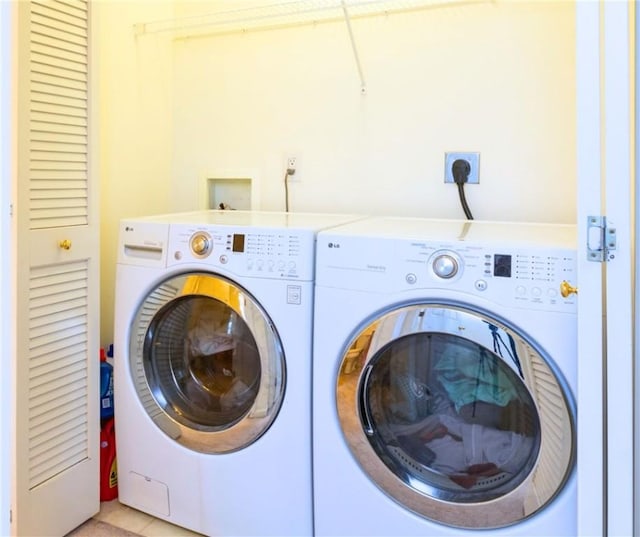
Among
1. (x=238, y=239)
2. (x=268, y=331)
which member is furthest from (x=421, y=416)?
(x=238, y=239)

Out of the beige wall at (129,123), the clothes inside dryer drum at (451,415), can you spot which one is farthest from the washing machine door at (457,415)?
the beige wall at (129,123)

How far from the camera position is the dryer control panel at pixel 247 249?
133cm

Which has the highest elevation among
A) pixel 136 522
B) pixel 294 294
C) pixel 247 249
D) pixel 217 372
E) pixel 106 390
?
pixel 247 249

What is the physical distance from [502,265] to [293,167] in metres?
1.15

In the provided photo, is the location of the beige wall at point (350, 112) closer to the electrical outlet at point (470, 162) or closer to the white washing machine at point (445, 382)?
the electrical outlet at point (470, 162)

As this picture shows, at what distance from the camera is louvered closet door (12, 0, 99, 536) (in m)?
1.34

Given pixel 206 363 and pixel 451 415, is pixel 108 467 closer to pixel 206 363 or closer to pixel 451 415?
pixel 206 363

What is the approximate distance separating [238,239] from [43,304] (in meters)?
0.59

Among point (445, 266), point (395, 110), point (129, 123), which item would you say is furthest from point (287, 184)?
point (445, 266)

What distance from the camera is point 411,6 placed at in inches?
70.5

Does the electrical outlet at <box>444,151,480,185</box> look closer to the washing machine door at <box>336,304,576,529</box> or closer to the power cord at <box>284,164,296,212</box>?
the power cord at <box>284,164,296,212</box>

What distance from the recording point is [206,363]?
1523 millimetres

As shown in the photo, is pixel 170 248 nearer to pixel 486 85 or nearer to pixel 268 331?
pixel 268 331

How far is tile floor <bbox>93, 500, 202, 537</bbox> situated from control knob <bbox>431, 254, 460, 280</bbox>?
3.70ft
